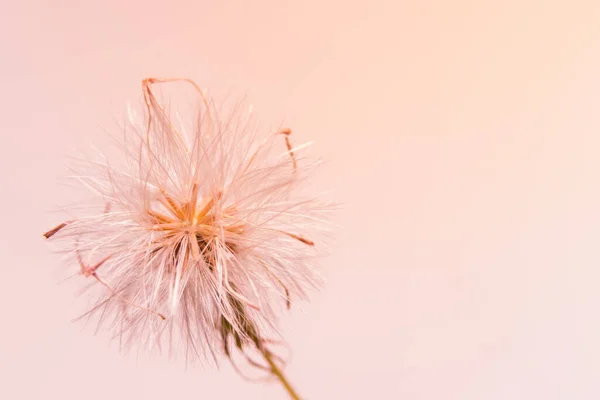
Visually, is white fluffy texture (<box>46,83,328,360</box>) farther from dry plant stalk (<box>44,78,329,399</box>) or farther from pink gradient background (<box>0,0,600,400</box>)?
pink gradient background (<box>0,0,600,400</box>)

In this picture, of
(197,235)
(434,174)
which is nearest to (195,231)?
(197,235)

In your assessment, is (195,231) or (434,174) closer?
Result: (195,231)

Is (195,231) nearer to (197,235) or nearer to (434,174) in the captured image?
(197,235)

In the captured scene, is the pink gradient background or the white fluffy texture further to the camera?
the pink gradient background

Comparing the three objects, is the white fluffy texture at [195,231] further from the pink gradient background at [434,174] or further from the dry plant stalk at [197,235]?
the pink gradient background at [434,174]

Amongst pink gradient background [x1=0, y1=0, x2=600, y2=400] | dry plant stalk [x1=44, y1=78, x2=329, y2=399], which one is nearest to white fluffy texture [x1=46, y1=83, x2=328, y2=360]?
dry plant stalk [x1=44, y1=78, x2=329, y2=399]
